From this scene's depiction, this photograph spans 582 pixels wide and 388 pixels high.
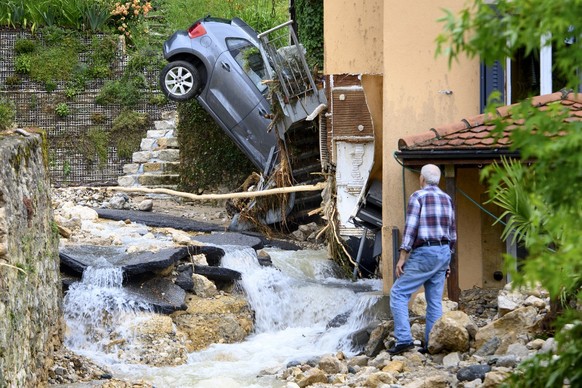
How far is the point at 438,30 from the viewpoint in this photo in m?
13.0

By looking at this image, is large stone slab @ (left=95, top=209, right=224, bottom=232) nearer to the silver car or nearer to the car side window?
the silver car

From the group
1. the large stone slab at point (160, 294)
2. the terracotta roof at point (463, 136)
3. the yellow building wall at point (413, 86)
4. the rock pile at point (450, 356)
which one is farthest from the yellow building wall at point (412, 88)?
the large stone slab at point (160, 294)

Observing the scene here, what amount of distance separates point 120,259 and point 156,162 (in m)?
11.0

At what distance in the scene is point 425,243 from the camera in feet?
34.1

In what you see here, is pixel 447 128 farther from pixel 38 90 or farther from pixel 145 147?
pixel 38 90

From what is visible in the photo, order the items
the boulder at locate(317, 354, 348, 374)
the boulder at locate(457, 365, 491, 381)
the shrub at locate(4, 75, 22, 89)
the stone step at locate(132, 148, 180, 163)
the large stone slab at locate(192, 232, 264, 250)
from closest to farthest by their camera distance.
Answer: the boulder at locate(457, 365, 491, 381), the boulder at locate(317, 354, 348, 374), the large stone slab at locate(192, 232, 264, 250), the stone step at locate(132, 148, 180, 163), the shrub at locate(4, 75, 22, 89)

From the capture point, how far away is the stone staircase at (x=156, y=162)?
2450 centimetres

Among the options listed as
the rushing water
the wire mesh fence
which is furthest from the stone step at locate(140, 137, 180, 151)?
the rushing water

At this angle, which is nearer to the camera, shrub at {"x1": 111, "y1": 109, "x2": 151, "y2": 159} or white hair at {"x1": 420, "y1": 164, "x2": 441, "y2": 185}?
white hair at {"x1": 420, "y1": 164, "x2": 441, "y2": 185}

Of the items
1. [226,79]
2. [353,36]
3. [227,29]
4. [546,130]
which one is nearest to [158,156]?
[227,29]

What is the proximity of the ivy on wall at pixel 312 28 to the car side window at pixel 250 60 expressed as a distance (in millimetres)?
1074

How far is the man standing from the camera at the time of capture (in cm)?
1034

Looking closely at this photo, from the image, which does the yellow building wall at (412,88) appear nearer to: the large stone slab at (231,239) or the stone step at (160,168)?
the large stone slab at (231,239)

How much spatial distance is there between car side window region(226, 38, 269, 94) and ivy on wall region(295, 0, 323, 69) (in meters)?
1.07
